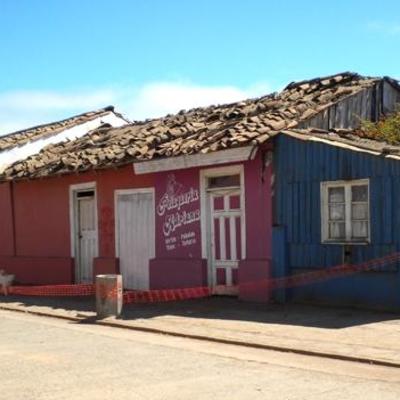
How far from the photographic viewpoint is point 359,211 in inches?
485

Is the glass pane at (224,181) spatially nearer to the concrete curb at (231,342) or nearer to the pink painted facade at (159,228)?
the pink painted facade at (159,228)

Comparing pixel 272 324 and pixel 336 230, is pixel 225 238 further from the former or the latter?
pixel 272 324

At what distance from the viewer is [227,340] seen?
32.7 ft

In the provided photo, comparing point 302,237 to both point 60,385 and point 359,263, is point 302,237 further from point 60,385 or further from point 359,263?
point 60,385

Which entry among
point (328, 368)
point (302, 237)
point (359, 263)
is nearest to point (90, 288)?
point (302, 237)

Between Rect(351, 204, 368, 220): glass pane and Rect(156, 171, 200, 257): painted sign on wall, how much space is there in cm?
367

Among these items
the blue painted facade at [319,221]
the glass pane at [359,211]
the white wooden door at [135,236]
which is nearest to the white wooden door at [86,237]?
the white wooden door at [135,236]

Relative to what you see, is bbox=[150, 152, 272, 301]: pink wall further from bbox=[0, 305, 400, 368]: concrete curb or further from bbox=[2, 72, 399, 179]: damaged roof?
bbox=[0, 305, 400, 368]: concrete curb

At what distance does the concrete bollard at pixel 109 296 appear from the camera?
12.5 metres

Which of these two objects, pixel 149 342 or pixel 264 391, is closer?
pixel 264 391

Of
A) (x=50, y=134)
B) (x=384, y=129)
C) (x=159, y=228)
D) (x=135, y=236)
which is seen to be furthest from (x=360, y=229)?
(x=50, y=134)

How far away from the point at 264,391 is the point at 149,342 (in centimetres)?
348

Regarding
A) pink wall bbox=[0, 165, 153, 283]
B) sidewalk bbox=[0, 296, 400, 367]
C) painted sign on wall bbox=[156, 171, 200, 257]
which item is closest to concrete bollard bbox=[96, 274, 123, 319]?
sidewalk bbox=[0, 296, 400, 367]

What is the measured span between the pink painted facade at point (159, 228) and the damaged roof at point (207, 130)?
0.54 m
